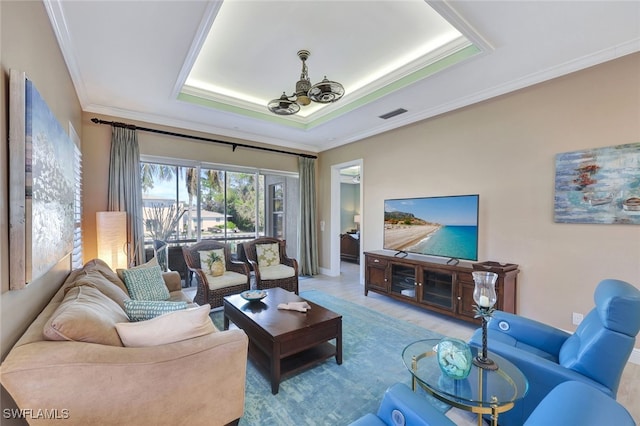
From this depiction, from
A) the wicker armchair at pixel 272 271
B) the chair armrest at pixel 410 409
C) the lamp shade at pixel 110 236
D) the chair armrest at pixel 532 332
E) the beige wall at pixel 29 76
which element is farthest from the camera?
the wicker armchair at pixel 272 271

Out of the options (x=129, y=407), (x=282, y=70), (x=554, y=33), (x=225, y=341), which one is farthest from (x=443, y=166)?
(x=129, y=407)

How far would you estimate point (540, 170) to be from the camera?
306cm

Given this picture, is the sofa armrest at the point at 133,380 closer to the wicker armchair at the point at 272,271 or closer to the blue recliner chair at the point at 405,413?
the blue recliner chair at the point at 405,413

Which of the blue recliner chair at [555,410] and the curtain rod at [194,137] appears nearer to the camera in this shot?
the blue recliner chair at [555,410]

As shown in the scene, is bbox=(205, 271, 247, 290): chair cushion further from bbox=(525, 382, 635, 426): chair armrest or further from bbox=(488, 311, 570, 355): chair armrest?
bbox=(525, 382, 635, 426): chair armrest

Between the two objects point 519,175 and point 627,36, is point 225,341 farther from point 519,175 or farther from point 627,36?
point 627,36

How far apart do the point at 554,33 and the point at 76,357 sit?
3.92 metres

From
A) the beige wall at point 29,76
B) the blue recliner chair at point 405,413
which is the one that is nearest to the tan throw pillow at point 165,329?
the beige wall at point 29,76

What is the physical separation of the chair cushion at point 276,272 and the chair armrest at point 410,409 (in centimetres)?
306

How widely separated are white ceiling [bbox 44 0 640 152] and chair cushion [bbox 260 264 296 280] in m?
2.49

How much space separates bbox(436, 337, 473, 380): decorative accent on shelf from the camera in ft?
4.90

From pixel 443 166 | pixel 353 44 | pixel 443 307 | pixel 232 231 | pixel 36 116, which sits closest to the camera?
pixel 36 116

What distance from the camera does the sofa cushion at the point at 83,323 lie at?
1272 millimetres

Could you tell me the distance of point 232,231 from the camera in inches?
209
